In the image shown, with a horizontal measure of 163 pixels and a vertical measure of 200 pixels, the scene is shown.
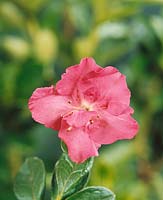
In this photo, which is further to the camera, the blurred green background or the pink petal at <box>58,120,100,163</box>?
the blurred green background

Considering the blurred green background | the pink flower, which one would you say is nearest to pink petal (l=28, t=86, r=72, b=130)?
the pink flower

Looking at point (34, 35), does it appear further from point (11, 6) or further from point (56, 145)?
point (56, 145)

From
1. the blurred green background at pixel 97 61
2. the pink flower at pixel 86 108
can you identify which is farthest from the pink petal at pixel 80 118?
the blurred green background at pixel 97 61

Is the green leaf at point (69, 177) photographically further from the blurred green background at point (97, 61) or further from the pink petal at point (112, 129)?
the blurred green background at point (97, 61)

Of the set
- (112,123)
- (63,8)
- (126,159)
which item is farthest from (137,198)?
(112,123)

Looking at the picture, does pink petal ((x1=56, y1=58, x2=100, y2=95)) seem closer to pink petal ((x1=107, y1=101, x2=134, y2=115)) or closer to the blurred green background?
pink petal ((x1=107, y1=101, x2=134, y2=115))
